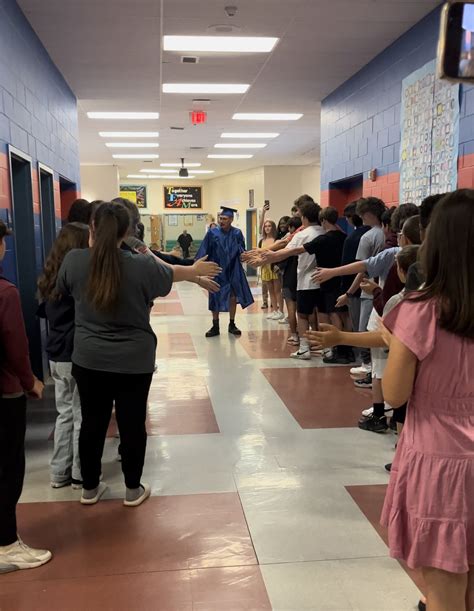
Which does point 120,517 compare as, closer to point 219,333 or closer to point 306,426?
point 306,426

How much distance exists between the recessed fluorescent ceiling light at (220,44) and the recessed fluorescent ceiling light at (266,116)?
3.49 meters

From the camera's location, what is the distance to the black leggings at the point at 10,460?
7.50ft

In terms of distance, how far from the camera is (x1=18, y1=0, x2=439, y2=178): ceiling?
16.0 ft

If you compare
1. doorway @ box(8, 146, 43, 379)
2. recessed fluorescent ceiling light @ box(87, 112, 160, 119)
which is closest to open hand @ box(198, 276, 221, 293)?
doorway @ box(8, 146, 43, 379)

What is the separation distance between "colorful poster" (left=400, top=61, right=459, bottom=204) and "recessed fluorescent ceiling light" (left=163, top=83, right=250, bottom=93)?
9.27ft

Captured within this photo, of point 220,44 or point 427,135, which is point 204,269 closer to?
point 427,135

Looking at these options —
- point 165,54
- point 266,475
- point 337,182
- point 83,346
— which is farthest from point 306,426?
point 337,182

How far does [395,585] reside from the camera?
220 cm

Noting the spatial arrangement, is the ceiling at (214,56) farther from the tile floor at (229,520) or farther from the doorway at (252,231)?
the doorway at (252,231)

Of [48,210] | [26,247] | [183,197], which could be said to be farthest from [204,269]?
[183,197]

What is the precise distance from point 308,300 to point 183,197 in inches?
635

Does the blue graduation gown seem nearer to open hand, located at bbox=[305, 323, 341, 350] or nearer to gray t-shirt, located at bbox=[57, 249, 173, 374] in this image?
gray t-shirt, located at bbox=[57, 249, 173, 374]

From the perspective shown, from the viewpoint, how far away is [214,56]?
625 cm

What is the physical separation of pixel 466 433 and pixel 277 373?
3981 millimetres
